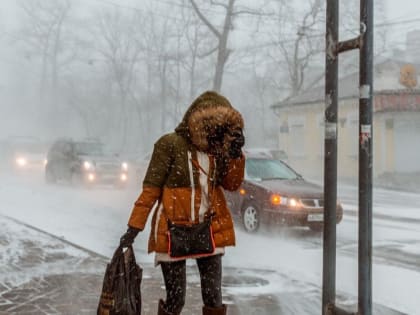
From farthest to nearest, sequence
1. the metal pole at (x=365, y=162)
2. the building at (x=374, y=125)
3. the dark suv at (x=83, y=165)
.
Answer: the building at (x=374, y=125) → the dark suv at (x=83, y=165) → the metal pole at (x=365, y=162)

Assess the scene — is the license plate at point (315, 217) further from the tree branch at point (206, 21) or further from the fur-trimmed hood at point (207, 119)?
the tree branch at point (206, 21)

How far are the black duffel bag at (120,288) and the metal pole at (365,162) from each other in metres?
1.48

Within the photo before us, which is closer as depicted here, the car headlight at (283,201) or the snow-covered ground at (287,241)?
the snow-covered ground at (287,241)

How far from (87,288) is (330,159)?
3.37 metres

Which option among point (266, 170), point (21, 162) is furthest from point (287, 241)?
point (21, 162)

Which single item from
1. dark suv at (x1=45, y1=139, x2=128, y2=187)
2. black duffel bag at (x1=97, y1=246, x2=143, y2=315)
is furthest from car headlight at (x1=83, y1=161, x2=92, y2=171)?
black duffel bag at (x1=97, y1=246, x2=143, y2=315)

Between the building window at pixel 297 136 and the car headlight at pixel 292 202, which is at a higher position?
the building window at pixel 297 136

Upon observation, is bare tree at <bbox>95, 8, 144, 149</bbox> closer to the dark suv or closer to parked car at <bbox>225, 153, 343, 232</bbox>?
the dark suv

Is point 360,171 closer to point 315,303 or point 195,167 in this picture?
point 195,167

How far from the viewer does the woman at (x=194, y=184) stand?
376 centimetres

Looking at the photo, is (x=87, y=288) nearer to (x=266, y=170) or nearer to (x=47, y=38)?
(x=266, y=170)

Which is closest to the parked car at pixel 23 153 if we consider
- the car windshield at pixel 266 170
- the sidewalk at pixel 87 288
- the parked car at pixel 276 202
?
the car windshield at pixel 266 170

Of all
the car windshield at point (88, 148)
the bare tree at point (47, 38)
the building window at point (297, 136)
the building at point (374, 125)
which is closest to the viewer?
the car windshield at point (88, 148)

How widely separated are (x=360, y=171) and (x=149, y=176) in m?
1.35
